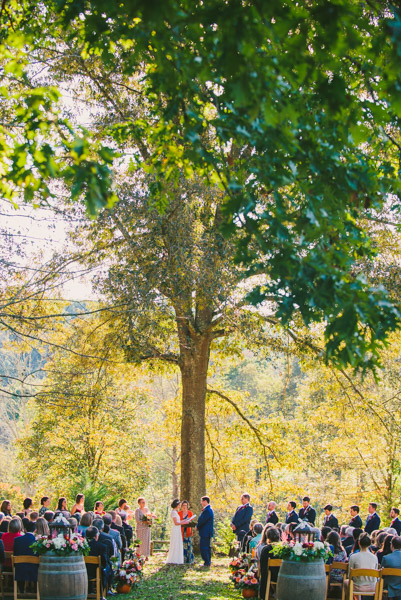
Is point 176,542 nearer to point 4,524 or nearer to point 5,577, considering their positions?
point 4,524

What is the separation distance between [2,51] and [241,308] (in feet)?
33.3

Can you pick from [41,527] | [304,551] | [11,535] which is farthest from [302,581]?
[11,535]

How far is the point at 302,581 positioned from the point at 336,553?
6.17ft

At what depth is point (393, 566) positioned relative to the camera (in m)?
9.56

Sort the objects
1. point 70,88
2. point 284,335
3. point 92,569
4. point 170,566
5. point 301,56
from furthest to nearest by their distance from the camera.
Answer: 1. point 284,335
2. point 170,566
3. point 70,88
4. point 92,569
5. point 301,56

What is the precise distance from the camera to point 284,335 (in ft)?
55.1

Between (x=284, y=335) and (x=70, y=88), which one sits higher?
(x=70, y=88)

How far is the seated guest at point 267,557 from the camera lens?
10531mm

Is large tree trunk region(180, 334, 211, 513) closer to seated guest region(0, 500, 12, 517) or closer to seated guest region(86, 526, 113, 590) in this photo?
seated guest region(0, 500, 12, 517)

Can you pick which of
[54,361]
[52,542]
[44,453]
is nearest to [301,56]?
[52,542]

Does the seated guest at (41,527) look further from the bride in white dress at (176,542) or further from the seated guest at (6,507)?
the bride in white dress at (176,542)

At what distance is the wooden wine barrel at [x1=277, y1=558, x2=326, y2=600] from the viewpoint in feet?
29.0

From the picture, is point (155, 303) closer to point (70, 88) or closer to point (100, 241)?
point (100, 241)

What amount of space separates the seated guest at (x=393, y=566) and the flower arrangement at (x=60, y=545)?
4.27m
